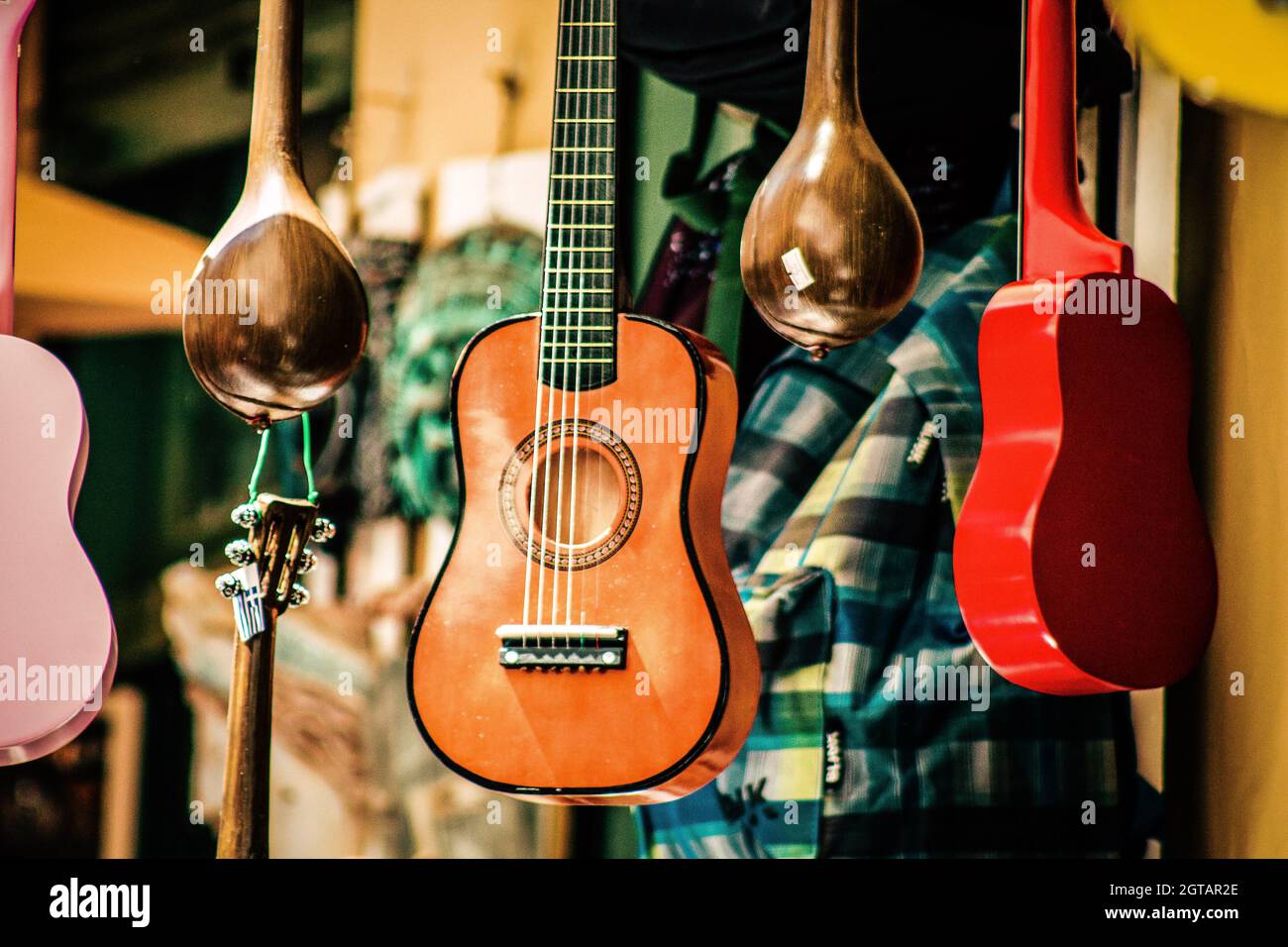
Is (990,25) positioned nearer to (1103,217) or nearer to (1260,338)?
(1103,217)

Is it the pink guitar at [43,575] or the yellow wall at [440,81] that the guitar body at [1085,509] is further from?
the yellow wall at [440,81]

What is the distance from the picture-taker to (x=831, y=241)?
1555 millimetres

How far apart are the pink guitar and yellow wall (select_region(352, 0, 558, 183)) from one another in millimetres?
1173

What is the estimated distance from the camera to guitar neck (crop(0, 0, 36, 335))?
1.77 meters

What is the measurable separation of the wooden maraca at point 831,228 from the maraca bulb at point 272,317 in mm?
431

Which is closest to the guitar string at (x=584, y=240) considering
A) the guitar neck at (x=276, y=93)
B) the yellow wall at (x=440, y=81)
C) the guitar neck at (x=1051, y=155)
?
the guitar neck at (x=276, y=93)

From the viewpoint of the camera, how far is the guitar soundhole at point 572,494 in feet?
5.56

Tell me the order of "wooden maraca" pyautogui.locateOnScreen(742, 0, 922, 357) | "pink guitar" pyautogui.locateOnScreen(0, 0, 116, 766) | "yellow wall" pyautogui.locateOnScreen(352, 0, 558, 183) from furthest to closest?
1. "yellow wall" pyautogui.locateOnScreen(352, 0, 558, 183)
2. "pink guitar" pyautogui.locateOnScreen(0, 0, 116, 766)
3. "wooden maraca" pyautogui.locateOnScreen(742, 0, 922, 357)

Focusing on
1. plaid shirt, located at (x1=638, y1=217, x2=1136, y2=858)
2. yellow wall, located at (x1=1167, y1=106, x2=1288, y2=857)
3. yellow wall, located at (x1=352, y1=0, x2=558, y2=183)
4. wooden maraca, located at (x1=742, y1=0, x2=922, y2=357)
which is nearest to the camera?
wooden maraca, located at (x1=742, y1=0, x2=922, y2=357)

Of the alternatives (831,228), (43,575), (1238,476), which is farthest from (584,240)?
(1238,476)

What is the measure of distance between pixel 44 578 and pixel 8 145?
0.50 metres

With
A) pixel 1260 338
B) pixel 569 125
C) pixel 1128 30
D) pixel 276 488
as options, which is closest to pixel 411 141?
pixel 276 488

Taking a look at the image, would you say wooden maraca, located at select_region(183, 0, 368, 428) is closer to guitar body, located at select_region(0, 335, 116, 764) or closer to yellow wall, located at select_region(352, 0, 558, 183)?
guitar body, located at select_region(0, 335, 116, 764)

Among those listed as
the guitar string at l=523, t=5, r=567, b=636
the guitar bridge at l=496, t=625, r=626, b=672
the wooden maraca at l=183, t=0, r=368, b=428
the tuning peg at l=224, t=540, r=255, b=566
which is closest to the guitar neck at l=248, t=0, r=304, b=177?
the wooden maraca at l=183, t=0, r=368, b=428
